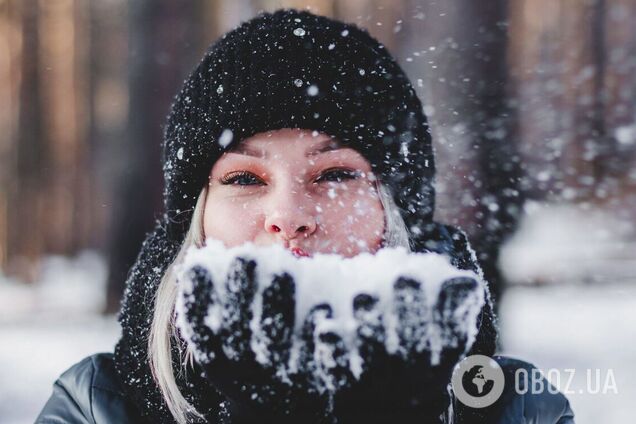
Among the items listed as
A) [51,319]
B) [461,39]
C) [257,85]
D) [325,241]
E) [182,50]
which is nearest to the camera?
[325,241]

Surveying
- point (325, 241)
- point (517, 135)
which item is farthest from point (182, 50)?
point (325, 241)

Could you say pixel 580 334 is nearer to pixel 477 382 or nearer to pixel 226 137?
pixel 477 382

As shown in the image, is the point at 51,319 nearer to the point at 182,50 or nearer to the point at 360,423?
the point at 182,50

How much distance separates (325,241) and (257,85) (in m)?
0.45

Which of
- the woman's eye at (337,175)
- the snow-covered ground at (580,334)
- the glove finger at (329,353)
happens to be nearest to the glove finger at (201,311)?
the glove finger at (329,353)

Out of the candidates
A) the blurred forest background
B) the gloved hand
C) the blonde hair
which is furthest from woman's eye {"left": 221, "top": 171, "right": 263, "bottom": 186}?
the blurred forest background

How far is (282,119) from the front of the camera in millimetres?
1371

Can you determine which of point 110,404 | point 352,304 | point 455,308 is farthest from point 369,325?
point 110,404

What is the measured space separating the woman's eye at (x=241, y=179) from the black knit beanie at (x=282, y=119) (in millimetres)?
77

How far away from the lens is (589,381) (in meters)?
4.11

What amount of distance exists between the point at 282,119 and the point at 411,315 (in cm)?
60

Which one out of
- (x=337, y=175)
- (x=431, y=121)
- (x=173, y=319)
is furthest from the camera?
(x=431, y=121)

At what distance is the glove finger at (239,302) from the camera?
1.03 m

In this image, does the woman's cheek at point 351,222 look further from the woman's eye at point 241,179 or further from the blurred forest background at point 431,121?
the blurred forest background at point 431,121
